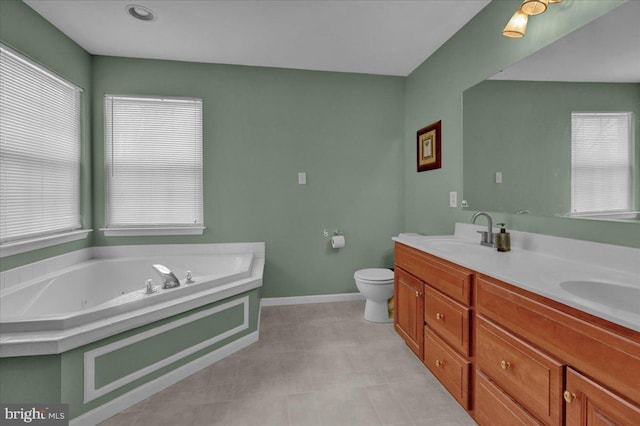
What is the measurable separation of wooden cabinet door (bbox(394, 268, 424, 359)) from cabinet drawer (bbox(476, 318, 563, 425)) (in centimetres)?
63

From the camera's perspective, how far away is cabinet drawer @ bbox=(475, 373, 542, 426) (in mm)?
1249

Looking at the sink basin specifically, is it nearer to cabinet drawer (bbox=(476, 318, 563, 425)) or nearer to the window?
cabinet drawer (bbox=(476, 318, 563, 425))

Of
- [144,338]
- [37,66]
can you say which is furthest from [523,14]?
[37,66]

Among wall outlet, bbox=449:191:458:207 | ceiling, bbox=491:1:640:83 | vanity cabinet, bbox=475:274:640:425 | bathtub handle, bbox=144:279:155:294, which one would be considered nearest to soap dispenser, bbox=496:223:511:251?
vanity cabinet, bbox=475:274:640:425

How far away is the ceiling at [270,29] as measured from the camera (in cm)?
222

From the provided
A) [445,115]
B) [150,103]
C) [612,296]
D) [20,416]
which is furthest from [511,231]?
[150,103]

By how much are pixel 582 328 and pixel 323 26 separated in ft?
8.07

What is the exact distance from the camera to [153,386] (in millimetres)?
1856

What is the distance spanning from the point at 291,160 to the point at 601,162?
247 centimetres

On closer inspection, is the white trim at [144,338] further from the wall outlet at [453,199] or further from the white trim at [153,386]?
the wall outlet at [453,199]

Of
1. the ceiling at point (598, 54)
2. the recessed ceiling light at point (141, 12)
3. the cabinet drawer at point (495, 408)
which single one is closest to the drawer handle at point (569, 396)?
the cabinet drawer at point (495, 408)

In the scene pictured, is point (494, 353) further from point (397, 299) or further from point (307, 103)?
point (307, 103)

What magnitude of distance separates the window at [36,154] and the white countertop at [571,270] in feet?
8.96

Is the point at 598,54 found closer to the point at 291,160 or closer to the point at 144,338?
the point at 291,160
